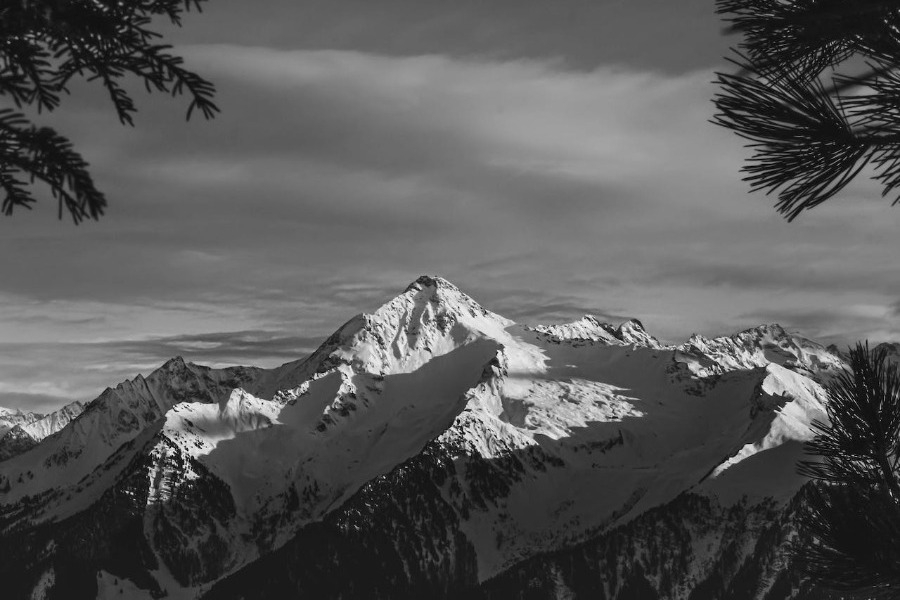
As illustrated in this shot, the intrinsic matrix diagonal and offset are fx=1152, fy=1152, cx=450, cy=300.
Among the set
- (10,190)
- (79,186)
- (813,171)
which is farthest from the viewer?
(813,171)

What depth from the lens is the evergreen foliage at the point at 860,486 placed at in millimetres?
18594

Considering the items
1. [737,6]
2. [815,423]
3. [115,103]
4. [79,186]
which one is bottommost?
[815,423]

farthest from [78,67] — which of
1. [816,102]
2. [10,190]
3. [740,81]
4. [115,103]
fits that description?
[816,102]

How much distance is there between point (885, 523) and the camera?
18469mm

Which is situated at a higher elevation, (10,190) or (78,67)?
(78,67)

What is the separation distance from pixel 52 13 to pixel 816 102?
7.51m

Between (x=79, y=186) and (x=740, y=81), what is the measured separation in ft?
21.0

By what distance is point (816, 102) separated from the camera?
11680 mm

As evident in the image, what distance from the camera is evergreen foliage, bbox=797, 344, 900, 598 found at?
732 inches

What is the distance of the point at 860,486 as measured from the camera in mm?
19359

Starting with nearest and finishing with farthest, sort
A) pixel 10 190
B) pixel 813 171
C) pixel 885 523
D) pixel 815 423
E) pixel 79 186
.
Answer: pixel 79 186 < pixel 10 190 < pixel 813 171 < pixel 885 523 < pixel 815 423

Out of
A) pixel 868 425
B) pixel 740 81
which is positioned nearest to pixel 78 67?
pixel 740 81

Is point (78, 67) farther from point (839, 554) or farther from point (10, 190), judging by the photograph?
point (839, 554)

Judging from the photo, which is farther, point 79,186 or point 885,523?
point 885,523
